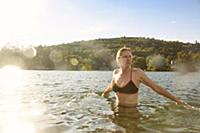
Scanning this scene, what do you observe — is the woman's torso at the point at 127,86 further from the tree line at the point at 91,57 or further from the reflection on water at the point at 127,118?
the tree line at the point at 91,57

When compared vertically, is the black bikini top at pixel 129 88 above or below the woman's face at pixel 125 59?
below

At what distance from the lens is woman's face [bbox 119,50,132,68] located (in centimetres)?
986

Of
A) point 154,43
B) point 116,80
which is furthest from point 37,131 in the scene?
point 154,43

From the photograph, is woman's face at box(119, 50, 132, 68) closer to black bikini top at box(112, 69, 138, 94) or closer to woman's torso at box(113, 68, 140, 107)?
woman's torso at box(113, 68, 140, 107)

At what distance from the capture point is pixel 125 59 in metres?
9.95

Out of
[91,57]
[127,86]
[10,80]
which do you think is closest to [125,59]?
[127,86]

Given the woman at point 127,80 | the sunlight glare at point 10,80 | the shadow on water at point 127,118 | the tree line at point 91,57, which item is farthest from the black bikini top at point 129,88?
the tree line at point 91,57

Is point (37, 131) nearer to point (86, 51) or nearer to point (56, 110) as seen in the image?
point (56, 110)

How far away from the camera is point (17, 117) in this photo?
32.4 ft

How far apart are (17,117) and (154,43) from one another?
170m

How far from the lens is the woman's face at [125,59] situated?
986cm

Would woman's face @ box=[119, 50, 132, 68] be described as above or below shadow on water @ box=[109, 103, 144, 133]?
above

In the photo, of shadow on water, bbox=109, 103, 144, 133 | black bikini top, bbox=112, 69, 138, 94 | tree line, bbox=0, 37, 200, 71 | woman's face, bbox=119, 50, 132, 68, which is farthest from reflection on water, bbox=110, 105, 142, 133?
tree line, bbox=0, 37, 200, 71

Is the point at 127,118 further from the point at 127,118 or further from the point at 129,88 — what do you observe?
the point at 129,88
